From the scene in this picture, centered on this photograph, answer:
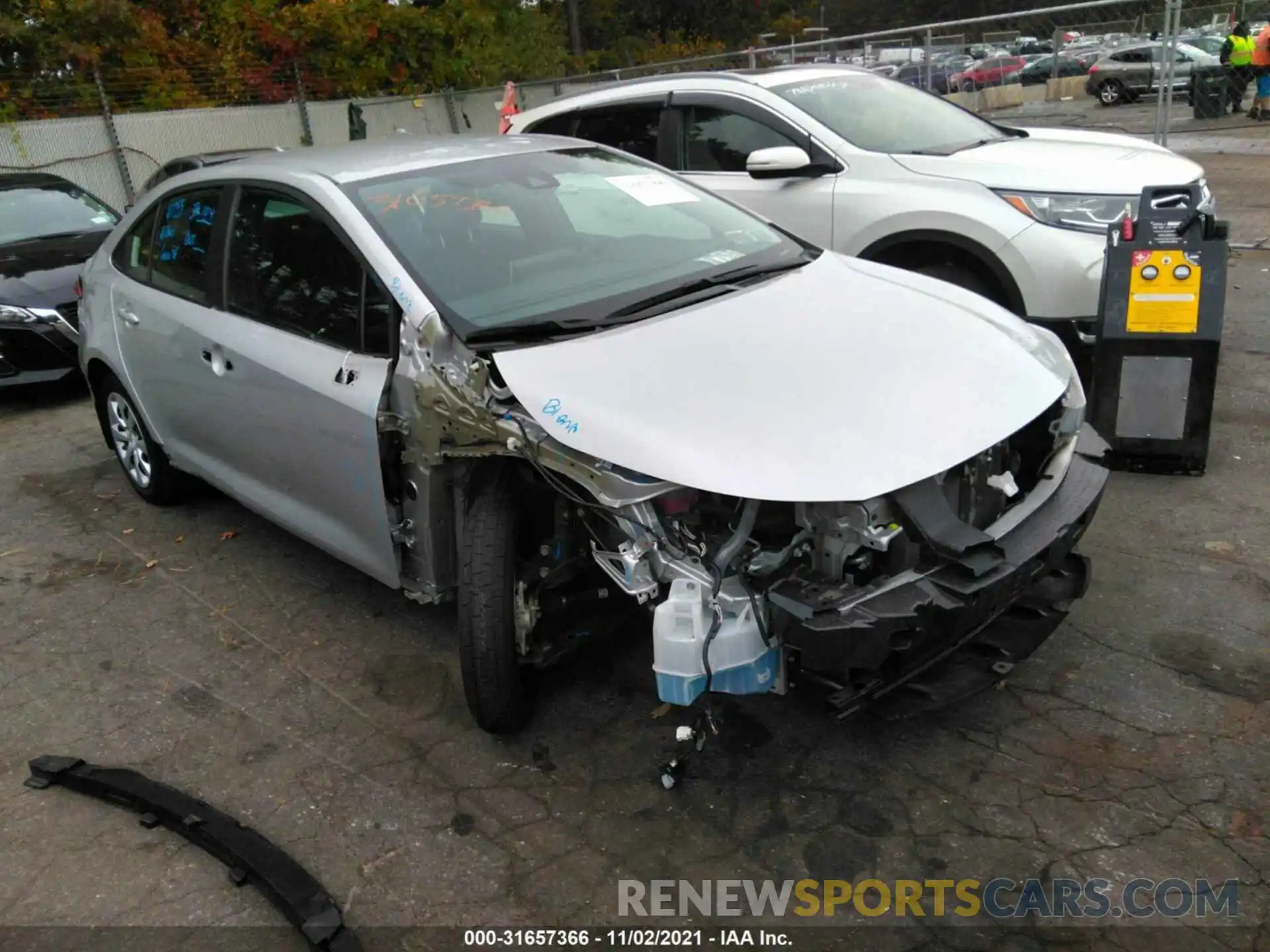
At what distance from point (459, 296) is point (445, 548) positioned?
83cm

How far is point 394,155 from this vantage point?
399 cm

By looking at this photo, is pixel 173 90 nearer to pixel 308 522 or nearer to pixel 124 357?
pixel 124 357

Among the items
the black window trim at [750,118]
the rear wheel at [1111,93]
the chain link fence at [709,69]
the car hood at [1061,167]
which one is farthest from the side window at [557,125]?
the rear wheel at [1111,93]

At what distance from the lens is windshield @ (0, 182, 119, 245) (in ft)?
26.5

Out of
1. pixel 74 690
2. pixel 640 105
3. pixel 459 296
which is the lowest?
pixel 74 690

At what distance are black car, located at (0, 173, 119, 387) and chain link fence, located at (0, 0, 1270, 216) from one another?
6.06 m

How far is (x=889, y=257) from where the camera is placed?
19.1 ft

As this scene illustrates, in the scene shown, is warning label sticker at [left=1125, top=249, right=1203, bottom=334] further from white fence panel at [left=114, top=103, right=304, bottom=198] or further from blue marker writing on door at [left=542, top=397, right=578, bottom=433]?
white fence panel at [left=114, top=103, right=304, bottom=198]

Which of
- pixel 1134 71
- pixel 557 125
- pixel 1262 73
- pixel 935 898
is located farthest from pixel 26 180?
pixel 1134 71

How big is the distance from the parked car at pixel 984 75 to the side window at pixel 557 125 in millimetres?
11047

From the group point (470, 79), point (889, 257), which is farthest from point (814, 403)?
point (470, 79)

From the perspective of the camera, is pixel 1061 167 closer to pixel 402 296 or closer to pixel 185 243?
pixel 402 296

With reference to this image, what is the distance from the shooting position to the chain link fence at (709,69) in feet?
47.9

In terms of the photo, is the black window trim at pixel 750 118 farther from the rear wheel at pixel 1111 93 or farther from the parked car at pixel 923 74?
the rear wheel at pixel 1111 93
